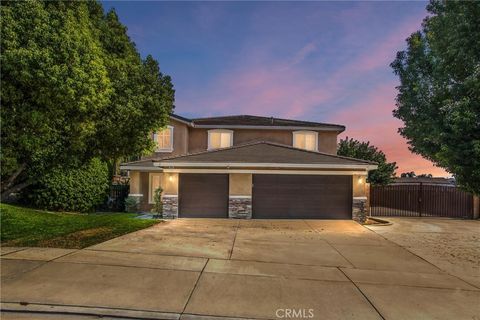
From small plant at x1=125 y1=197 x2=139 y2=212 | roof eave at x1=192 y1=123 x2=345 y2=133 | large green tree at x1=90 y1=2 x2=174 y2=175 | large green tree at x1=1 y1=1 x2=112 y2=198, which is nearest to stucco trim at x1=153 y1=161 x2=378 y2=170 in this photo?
small plant at x1=125 y1=197 x2=139 y2=212

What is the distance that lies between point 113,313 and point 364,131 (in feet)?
81.9

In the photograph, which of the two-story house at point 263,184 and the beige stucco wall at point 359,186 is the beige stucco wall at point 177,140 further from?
the beige stucco wall at point 359,186

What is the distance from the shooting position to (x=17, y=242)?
864 centimetres

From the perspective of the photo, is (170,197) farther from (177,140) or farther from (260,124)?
(260,124)

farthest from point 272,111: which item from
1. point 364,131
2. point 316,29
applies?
point 316,29

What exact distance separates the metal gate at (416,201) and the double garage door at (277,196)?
4.11 metres

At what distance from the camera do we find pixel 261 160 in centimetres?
1558

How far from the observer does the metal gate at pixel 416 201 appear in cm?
1836

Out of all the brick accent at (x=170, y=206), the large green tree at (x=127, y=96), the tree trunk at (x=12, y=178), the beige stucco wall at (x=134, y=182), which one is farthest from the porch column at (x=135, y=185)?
the tree trunk at (x=12, y=178)

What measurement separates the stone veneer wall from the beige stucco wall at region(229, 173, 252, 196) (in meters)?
0.26

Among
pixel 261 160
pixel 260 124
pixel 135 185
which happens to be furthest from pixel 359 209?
pixel 135 185

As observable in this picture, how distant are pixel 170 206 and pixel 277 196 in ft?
18.5

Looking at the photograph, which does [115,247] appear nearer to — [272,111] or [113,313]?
[113,313]

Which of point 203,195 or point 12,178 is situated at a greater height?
point 12,178
